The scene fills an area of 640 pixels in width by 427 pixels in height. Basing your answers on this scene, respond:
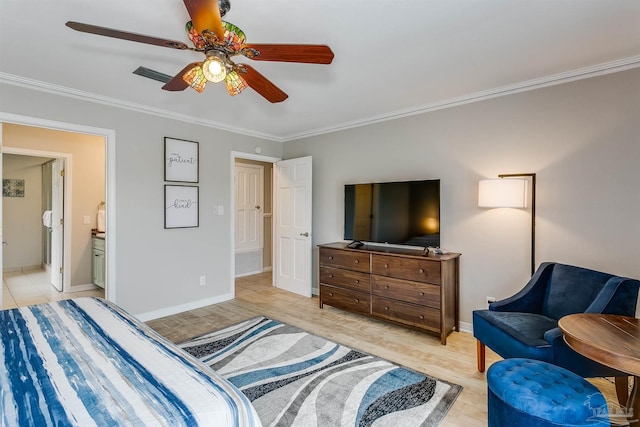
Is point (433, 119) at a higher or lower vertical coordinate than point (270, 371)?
higher

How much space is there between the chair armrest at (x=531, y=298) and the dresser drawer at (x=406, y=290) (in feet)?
1.88

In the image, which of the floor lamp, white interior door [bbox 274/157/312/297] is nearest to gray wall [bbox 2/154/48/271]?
white interior door [bbox 274/157/312/297]

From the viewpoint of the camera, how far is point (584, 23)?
6.52 ft

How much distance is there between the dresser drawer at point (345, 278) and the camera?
3601mm

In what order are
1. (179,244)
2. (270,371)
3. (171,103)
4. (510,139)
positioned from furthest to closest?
Answer: (179,244) < (171,103) < (510,139) < (270,371)

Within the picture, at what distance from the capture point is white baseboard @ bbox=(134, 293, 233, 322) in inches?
144

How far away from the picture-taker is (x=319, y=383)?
233 centimetres

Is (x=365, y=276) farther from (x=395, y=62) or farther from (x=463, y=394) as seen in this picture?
(x=395, y=62)

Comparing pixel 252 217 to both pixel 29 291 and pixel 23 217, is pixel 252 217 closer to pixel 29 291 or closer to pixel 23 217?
pixel 29 291

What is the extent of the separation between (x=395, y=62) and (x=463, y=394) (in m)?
2.57

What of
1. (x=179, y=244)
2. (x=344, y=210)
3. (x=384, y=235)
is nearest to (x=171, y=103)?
(x=179, y=244)

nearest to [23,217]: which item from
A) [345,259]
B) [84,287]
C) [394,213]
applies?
[84,287]

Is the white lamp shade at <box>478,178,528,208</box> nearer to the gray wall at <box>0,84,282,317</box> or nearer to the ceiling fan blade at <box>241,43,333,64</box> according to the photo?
the ceiling fan blade at <box>241,43,333,64</box>

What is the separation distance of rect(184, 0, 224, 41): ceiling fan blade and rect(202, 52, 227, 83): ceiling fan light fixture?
15cm
